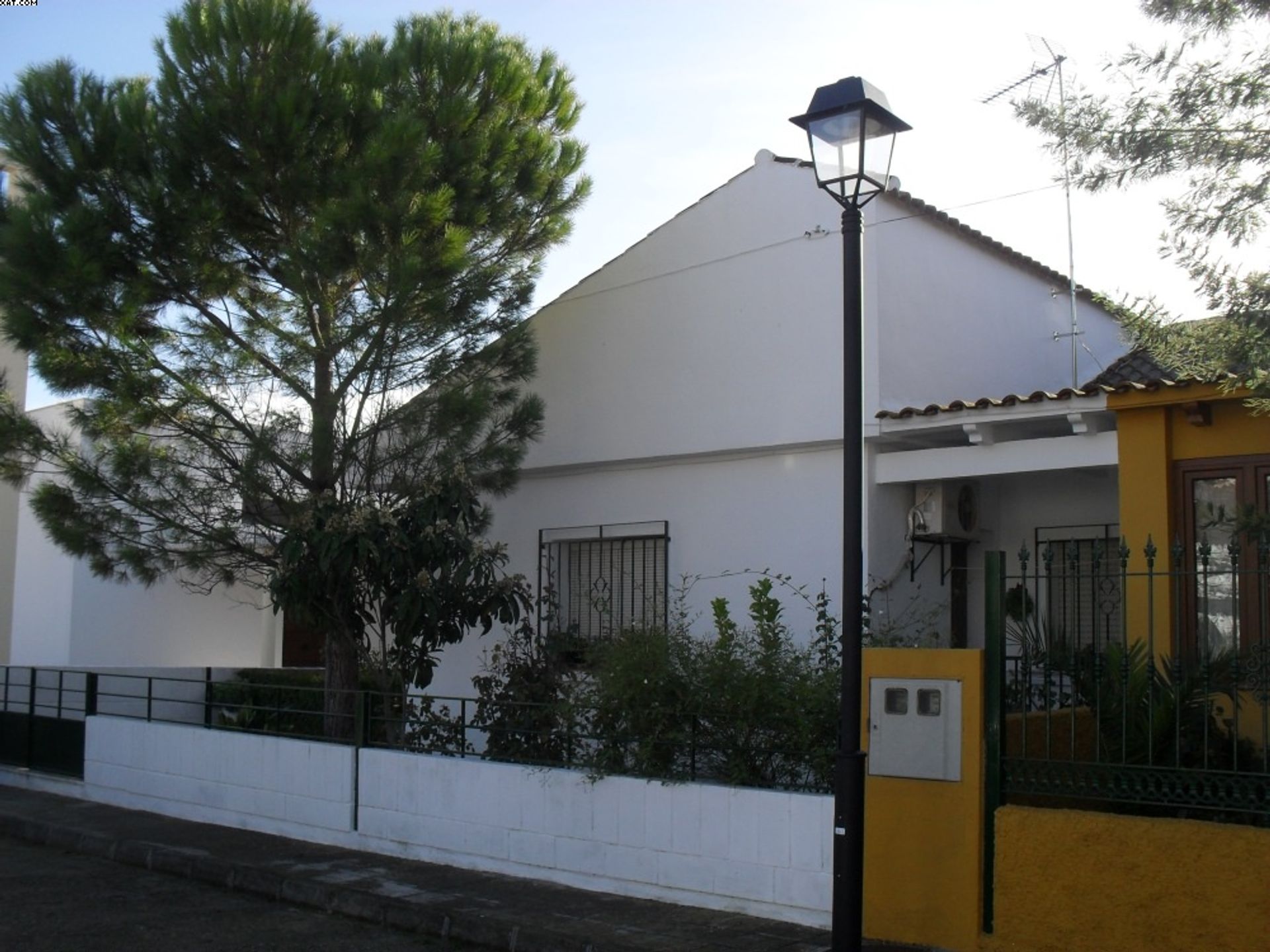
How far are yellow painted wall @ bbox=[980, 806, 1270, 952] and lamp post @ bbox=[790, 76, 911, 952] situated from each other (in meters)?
1.09

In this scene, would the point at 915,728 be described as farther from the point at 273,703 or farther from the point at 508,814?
the point at 273,703

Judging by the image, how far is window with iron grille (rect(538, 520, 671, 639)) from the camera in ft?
39.4

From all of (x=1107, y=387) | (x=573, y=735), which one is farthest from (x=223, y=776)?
(x=1107, y=387)

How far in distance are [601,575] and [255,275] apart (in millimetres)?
4291

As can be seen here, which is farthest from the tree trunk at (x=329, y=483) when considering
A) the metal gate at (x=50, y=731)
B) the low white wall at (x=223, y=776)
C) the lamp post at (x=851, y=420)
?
the lamp post at (x=851, y=420)

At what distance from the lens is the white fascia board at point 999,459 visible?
9453mm

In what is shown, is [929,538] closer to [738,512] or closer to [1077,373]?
[738,512]

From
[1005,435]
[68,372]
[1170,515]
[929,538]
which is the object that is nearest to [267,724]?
[68,372]

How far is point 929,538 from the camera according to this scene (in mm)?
10695

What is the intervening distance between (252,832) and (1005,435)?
7.18m

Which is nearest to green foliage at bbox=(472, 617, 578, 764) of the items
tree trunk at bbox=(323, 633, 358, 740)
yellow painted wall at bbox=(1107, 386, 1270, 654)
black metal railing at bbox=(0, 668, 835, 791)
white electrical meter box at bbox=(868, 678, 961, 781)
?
black metal railing at bbox=(0, 668, 835, 791)

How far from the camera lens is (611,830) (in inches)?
336

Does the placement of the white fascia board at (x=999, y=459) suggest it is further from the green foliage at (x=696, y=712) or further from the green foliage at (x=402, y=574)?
the green foliage at (x=402, y=574)

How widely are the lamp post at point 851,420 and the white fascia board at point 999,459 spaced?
3.81 meters
